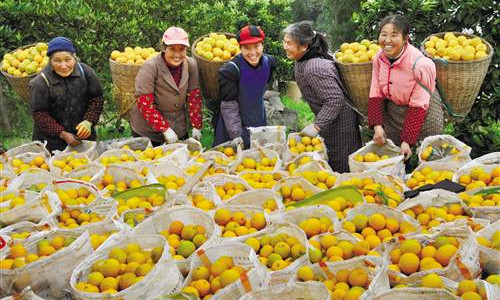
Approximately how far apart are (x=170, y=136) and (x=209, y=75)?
0.70 m

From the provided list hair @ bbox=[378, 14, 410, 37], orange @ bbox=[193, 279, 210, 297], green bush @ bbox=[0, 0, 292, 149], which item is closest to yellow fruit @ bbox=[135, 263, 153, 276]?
orange @ bbox=[193, 279, 210, 297]

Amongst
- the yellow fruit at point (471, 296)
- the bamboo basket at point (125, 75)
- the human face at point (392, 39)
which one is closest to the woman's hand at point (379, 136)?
the human face at point (392, 39)

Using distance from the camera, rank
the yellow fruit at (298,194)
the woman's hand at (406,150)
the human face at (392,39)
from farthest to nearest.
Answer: the woman's hand at (406,150) < the human face at (392,39) < the yellow fruit at (298,194)

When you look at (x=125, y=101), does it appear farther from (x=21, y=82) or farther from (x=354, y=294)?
(x=354, y=294)

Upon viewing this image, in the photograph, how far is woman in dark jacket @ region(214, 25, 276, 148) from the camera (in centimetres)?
441

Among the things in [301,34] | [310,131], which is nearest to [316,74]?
[301,34]

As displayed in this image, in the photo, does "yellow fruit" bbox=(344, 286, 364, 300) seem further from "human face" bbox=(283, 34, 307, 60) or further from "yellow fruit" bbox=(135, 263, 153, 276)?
"human face" bbox=(283, 34, 307, 60)

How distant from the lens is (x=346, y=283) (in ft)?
7.45

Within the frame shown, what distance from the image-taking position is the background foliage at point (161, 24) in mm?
5348

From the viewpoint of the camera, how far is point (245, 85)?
4539 millimetres

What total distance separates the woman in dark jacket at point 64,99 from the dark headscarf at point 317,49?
183cm

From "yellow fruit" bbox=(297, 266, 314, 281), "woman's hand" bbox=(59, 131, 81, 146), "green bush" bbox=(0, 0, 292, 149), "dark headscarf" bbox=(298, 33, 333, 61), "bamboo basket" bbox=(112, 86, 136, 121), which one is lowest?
"yellow fruit" bbox=(297, 266, 314, 281)

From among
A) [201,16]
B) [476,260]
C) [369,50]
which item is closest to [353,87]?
[369,50]

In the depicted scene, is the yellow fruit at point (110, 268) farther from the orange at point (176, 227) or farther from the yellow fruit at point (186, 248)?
the orange at point (176, 227)
